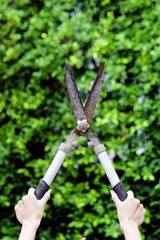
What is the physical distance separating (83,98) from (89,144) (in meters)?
1.30

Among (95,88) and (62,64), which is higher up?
(62,64)

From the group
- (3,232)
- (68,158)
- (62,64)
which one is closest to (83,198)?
(68,158)

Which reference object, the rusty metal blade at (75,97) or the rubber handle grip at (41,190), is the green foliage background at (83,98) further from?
the rubber handle grip at (41,190)

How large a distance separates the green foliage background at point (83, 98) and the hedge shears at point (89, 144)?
103 cm

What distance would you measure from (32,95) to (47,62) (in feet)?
0.79

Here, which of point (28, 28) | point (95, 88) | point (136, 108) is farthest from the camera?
point (28, 28)

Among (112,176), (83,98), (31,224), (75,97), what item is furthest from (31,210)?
(83,98)

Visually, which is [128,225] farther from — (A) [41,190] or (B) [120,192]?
(A) [41,190]

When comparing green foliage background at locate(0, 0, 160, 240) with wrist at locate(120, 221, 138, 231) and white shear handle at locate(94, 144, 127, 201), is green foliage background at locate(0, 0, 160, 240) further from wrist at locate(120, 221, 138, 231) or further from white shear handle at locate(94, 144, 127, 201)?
wrist at locate(120, 221, 138, 231)

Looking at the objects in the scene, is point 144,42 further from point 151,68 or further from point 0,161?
point 0,161

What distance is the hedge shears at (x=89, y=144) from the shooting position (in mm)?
2223

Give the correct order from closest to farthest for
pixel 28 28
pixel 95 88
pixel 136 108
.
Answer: pixel 95 88 < pixel 136 108 < pixel 28 28

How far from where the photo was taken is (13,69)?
3701 millimetres

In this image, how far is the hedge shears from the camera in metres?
2.22
